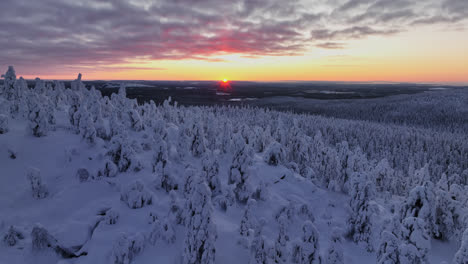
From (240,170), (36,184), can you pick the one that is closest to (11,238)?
(36,184)

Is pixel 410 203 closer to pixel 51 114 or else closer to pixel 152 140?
pixel 152 140

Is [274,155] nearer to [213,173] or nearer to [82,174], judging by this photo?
[213,173]

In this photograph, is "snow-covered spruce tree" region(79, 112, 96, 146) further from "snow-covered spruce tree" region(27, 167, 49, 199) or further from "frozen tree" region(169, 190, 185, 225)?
"frozen tree" region(169, 190, 185, 225)

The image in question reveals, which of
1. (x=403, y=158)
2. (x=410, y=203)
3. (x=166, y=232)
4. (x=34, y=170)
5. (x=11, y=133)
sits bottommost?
(x=403, y=158)

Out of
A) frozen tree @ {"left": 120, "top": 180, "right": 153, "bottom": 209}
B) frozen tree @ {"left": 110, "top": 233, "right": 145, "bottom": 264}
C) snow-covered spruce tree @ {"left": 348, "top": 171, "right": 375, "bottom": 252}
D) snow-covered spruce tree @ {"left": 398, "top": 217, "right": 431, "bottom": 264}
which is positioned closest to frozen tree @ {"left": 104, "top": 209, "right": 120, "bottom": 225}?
frozen tree @ {"left": 120, "top": 180, "right": 153, "bottom": 209}

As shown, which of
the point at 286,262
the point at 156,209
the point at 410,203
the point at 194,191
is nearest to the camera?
the point at 194,191

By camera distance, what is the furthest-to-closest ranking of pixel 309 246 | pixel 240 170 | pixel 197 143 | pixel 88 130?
pixel 197 143 → pixel 88 130 → pixel 240 170 → pixel 309 246

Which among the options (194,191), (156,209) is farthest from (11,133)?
(194,191)
